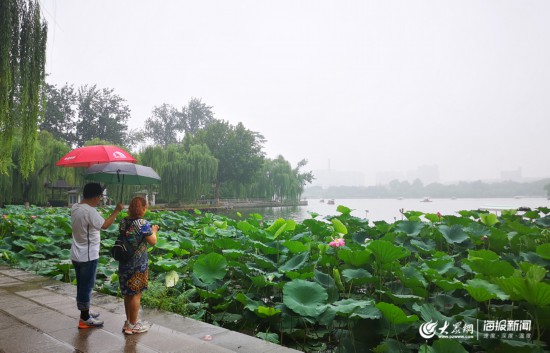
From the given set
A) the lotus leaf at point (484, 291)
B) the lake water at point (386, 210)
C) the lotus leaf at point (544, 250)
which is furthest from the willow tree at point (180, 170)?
the lotus leaf at point (484, 291)

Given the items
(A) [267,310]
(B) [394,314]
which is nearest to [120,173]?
(A) [267,310]

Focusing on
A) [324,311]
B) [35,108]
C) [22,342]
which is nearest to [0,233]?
[35,108]

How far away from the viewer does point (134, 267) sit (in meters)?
2.29

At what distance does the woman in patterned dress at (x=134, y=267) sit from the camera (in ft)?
7.44

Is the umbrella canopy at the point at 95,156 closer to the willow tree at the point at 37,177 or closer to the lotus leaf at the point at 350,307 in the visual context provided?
the lotus leaf at the point at 350,307

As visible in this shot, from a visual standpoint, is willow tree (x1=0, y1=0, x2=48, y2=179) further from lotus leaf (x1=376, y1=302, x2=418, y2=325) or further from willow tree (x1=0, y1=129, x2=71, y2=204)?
willow tree (x1=0, y1=129, x2=71, y2=204)

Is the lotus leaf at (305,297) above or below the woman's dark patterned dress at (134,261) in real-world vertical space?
below

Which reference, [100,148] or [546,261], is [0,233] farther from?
[546,261]

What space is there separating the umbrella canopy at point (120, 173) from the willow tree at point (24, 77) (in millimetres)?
3091

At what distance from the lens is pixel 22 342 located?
213 cm

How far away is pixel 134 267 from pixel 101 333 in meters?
0.46

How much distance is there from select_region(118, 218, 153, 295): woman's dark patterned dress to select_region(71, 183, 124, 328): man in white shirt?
0.19 m

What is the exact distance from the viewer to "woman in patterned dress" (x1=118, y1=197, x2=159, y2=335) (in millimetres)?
2268

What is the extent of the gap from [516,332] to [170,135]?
4622 centimetres
